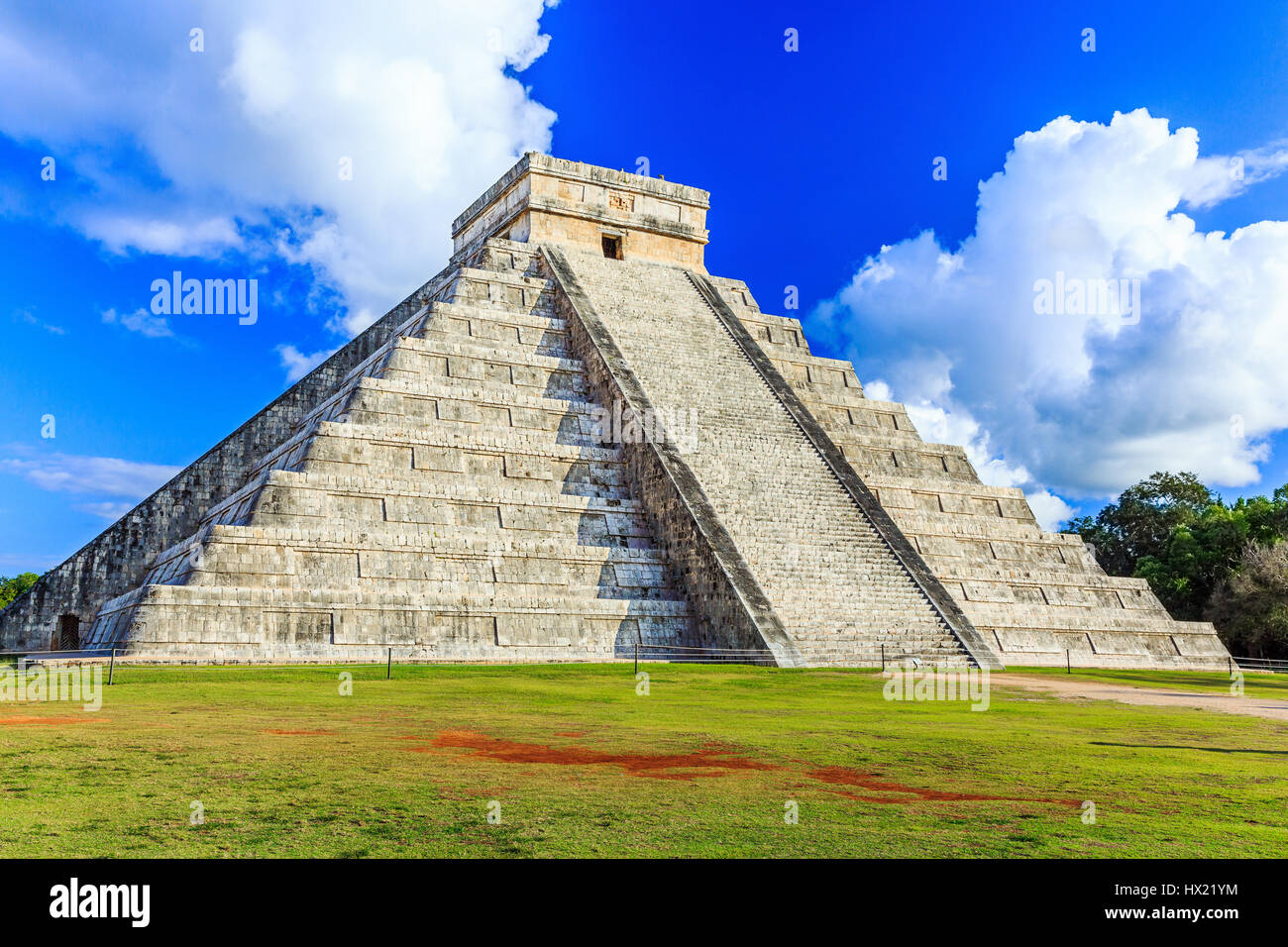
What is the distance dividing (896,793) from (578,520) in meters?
15.5

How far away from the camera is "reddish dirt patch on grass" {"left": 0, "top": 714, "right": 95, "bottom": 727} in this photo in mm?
8836

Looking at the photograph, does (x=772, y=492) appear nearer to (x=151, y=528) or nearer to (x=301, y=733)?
(x=151, y=528)

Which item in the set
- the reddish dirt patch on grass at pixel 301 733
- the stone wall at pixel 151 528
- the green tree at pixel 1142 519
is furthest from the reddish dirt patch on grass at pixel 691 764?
the green tree at pixel 1142 519

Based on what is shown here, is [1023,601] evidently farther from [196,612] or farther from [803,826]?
[803,826]

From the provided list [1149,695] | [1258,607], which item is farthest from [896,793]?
[1258,607]

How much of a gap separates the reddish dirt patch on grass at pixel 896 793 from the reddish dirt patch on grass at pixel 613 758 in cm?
55

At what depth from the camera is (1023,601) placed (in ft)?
78.3

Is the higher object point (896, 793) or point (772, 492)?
point (772, 492)

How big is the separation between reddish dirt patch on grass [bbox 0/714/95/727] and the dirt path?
1171cm

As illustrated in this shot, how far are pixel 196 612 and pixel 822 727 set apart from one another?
11047 millimetres

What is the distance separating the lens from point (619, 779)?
6.73 meters

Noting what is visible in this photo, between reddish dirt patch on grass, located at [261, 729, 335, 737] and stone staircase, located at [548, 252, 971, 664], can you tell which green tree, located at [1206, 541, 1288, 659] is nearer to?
stone staircase, located at [548, 252, 971, 664]

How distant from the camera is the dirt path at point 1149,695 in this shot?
12.9 m

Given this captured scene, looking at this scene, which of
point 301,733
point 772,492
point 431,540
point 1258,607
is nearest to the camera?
point 301,733
